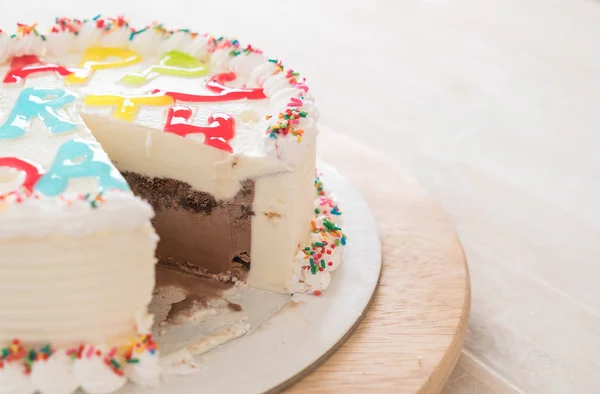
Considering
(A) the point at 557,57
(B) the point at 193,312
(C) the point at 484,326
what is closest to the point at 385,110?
(A) the point at 557,57

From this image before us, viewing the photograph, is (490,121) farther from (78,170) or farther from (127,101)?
(78,170)

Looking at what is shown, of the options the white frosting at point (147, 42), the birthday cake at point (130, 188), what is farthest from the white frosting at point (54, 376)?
the white frosting at point (147, 42)

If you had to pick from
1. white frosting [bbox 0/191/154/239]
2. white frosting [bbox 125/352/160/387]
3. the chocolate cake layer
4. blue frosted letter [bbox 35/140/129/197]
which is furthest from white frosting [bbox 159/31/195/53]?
white frosting [bbox 125/352/160/387]

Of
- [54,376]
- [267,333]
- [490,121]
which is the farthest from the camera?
[490,121]

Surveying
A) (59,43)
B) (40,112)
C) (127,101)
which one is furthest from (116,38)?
(40,112)

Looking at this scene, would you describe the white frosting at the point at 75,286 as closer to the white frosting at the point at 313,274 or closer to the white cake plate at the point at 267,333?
the white cake plate at the point at 267,333

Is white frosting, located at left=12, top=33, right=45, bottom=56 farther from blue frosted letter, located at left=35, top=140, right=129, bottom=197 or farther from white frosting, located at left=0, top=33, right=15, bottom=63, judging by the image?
blue frosted letter, located at left=35, top=140, right=129, bottom=197

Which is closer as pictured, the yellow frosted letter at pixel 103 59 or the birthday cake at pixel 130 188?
the birthday cake at pixel 130 188
